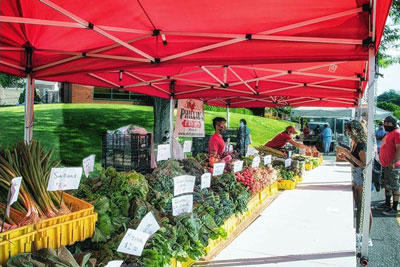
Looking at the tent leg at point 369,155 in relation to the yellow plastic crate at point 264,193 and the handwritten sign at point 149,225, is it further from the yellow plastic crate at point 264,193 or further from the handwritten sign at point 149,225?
the handwritten sign at point 149,225

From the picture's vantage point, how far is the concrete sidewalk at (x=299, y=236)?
257cm

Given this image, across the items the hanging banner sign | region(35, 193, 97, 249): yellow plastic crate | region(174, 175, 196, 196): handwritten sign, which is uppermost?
the hanging banner sign

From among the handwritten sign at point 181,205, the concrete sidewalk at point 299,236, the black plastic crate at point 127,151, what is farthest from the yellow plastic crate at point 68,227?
the black plastic crate at point 127,151

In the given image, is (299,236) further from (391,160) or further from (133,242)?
(391,160)

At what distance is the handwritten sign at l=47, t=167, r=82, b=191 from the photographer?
5.84ft

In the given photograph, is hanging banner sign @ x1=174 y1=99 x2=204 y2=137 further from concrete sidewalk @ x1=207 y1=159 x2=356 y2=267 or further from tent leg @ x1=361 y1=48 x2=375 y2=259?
tent leg @ x1=361 y1=48 x2=375 y2=259

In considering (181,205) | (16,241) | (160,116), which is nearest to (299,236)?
(181,205)

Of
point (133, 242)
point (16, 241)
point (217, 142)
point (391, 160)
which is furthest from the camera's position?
point (391, 160)

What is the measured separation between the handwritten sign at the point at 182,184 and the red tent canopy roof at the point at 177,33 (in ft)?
3.81

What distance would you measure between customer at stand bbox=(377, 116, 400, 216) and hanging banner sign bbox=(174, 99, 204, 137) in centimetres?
311

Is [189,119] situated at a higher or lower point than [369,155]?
higher

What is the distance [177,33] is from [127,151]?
1796 mm

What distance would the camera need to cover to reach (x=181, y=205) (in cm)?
252

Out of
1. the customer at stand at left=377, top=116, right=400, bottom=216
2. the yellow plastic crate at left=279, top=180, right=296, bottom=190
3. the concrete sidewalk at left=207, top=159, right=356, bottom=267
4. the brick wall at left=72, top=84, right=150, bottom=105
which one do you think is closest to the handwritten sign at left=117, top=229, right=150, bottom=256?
the concrete sidewalk at left=207, top=159, right=356, bottom=267
